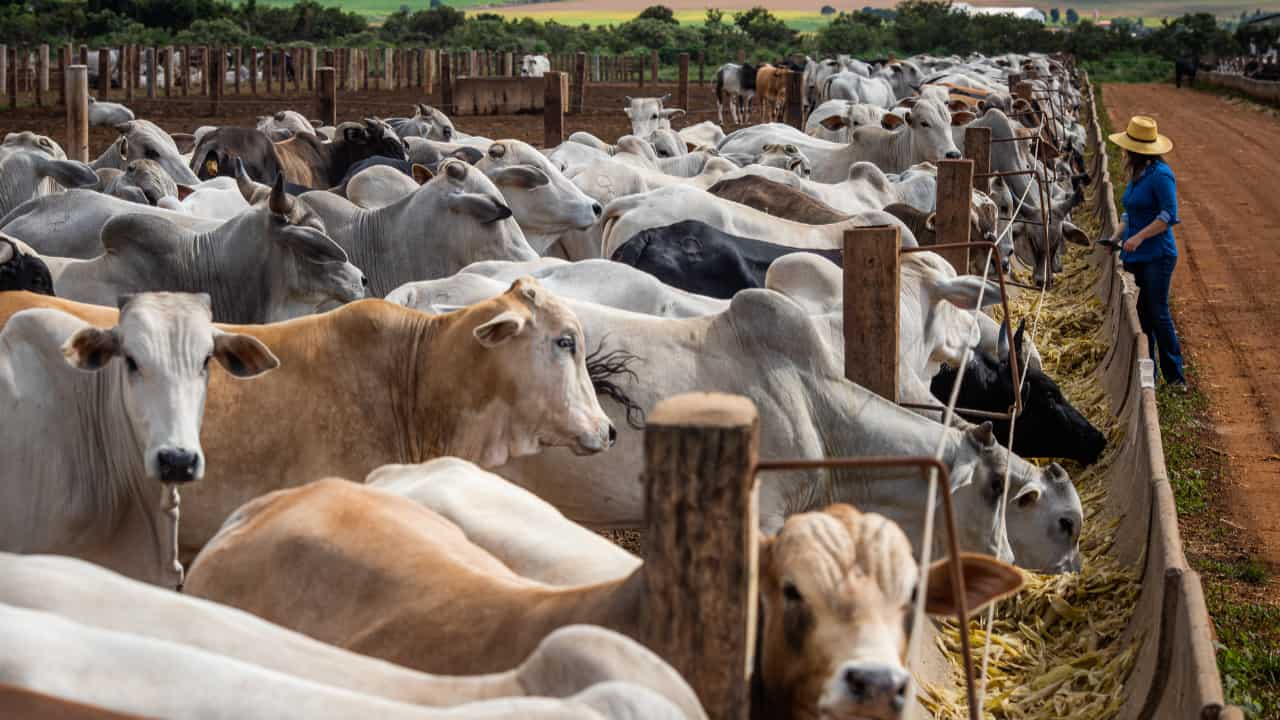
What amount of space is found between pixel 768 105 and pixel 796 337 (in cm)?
2524

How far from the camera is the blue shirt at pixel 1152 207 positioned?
1041 cm

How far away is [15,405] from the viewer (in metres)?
4.79

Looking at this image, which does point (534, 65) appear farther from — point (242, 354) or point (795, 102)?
point (242, 354)

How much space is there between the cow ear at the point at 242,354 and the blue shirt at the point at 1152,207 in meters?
7.36

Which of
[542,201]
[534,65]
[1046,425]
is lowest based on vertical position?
[1046,425]

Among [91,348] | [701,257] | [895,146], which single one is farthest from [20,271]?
[895,146]

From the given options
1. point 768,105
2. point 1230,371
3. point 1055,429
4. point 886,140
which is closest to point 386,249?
point 1055,429

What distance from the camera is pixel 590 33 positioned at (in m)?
67.6

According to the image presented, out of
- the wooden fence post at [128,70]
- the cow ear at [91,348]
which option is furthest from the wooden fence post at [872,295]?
the wooden fence post at [128,70]

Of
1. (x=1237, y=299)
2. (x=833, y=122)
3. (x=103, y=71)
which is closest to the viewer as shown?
(x=1237, y=299)

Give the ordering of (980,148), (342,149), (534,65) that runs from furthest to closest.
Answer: (534,65)
(342,149)
(980,148)

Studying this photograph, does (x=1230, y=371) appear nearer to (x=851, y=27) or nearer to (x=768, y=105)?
(x=768, y=105)

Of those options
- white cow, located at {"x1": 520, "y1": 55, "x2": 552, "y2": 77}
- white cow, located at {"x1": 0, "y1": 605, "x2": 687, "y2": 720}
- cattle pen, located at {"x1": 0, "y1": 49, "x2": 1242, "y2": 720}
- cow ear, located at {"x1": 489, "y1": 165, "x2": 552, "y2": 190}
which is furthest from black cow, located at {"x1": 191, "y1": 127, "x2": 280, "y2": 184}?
white cow, located at {"x1": 520, "y1": 55, "x2": 552, "y2": 77}

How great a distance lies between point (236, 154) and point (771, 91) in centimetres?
1882
